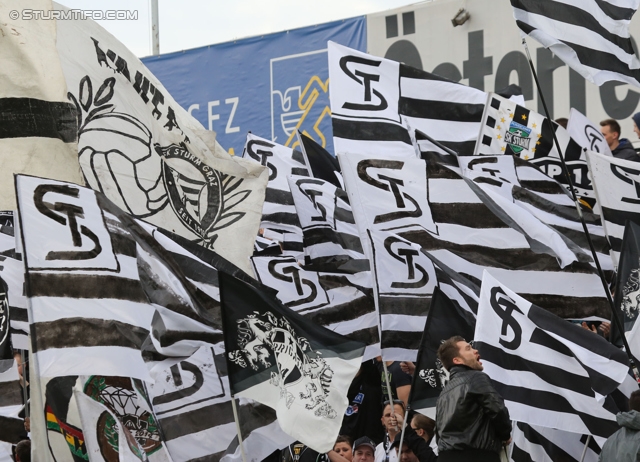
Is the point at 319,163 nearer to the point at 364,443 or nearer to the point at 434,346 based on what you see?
the point at 364,443

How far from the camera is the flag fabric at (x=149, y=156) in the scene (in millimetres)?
9789

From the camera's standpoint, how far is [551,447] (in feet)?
29.4

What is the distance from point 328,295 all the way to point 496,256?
145cm

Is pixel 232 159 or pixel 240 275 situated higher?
pixel 232 159

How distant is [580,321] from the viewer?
32.7ft

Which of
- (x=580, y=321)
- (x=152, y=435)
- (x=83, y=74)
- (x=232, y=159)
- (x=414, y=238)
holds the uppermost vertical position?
(x=83, y=74)

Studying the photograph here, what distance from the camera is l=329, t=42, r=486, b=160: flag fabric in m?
10.4

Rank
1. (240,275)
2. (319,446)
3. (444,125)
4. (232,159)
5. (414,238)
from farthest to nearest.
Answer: (444,125)
(232,159)
(414,238)
(240,275)
(319,446)

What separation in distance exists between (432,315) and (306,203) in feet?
8.34

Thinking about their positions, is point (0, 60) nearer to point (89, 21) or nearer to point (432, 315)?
point (89, 21)

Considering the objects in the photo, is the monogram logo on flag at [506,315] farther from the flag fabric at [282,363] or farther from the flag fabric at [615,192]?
the flag fabric at [615,192]

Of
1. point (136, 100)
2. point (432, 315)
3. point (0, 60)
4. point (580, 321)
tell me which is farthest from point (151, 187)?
point (580, 321)

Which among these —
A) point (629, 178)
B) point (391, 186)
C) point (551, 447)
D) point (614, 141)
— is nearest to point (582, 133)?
point (614, 141)

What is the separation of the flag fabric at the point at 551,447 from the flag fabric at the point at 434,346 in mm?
803
